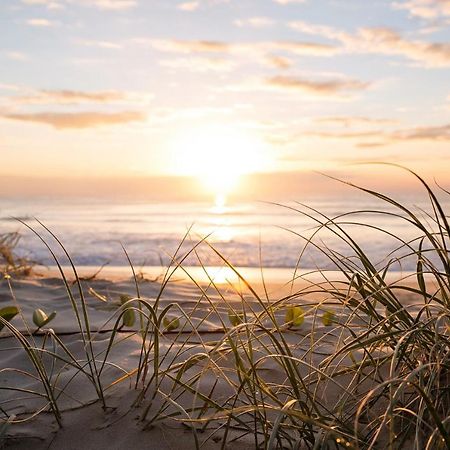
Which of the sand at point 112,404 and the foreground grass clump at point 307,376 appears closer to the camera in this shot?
the foreground grass clump at point 307,376

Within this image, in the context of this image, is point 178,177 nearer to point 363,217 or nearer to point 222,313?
point 363,217

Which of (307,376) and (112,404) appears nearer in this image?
(307,376)

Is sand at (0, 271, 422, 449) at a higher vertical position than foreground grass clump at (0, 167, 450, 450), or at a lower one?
lower

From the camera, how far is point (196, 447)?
1.41 metres

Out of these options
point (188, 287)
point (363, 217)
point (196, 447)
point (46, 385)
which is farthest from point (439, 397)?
point (363, 217)

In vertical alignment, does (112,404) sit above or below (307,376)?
below

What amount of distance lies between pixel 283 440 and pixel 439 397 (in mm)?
359

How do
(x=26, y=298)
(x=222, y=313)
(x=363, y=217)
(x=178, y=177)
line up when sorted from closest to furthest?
(x=222, y=313) < (x=26, y=298) < (x=363, y=217) < (x=178, y=177)

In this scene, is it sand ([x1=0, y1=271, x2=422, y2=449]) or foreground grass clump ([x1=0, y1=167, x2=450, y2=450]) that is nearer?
foreground grass clump ([x1=0, y1=167, x2=450, y2=450])

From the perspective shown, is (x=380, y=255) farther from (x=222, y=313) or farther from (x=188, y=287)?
(x=222, y=313)

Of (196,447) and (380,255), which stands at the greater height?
(196,447)

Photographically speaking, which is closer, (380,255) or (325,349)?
(325,349)

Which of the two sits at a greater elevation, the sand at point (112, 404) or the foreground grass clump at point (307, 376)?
the foreground grass clump at point (307, 376)

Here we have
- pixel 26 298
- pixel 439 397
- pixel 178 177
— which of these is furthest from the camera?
pixel 178 177
